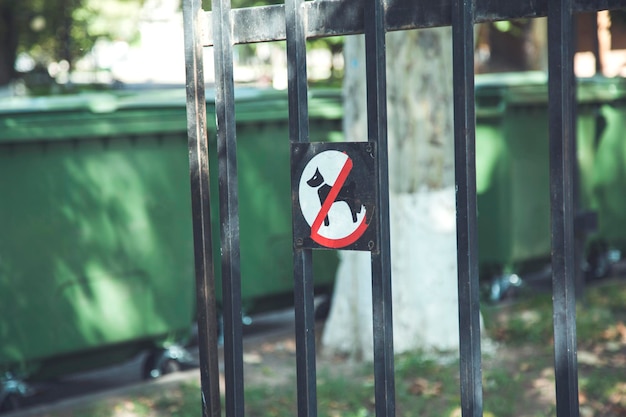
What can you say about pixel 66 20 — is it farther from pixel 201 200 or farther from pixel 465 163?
pixel 465 163

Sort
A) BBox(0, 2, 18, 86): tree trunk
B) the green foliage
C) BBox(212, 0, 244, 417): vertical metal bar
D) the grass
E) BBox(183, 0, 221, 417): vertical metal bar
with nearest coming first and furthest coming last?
BBox(212, 0, 244, 417): vertical metal bar, BBox(183, 0, 221, 417): vertical metal bar, the grass, BBox(0, 2, 18, 86): tree trunk, the green foliage

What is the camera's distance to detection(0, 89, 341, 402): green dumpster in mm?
5699

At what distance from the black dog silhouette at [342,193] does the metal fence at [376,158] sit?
0.06 metres

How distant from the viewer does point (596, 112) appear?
9.13 m

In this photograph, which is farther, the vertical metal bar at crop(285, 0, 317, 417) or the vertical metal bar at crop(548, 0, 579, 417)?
the vertical metal bar at crop(285, 0, 317, 417)

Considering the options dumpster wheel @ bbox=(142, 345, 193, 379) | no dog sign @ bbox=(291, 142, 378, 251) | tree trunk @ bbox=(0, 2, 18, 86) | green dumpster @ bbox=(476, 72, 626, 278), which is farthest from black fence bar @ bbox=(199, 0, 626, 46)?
tree trunk @ bbox=(0, 2, 18, 86)

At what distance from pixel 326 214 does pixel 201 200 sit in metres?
0.54

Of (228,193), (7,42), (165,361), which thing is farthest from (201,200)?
(7,42)

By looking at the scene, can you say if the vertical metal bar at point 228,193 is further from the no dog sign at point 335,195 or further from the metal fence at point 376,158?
the no dog sign at point 335,195

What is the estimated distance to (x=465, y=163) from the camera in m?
2.57

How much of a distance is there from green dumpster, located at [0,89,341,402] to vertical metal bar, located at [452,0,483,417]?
12.1ft

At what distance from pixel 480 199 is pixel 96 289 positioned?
3478mm

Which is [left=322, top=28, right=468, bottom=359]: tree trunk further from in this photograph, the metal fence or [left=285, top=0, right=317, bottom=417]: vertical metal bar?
[left=285, top=0, right=317, bottom=417]: vertical metal bar

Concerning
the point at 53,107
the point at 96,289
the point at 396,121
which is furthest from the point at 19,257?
the point at 396,121
